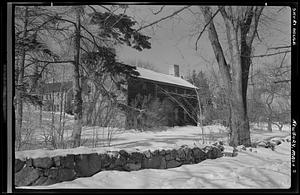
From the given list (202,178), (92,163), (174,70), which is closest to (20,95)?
(92,163)

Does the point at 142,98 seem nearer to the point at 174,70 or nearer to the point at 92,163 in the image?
the point at 174,70

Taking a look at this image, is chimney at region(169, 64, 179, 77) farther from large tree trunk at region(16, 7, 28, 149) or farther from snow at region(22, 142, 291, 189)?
large tree trunk at region(16, 7, 28, 149)

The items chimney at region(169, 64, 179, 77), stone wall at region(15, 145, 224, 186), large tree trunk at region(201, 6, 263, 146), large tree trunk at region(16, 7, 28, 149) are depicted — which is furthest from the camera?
large tree trunk at region(201, 6, 263, 146)

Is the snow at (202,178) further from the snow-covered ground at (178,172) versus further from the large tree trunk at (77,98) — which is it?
the large tree trunk at (77,98)

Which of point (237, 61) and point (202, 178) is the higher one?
point (237, 61)

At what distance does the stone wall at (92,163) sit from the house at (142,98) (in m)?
0.49

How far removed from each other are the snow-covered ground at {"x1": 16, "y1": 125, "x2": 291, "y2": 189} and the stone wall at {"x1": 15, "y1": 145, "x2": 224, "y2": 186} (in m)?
0.09

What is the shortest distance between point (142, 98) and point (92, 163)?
1226 mm

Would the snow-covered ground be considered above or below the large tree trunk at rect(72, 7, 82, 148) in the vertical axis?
below

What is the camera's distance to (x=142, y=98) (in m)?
3.87

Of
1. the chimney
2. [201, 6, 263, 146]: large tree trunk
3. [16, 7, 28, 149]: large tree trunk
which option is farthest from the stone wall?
the chimney

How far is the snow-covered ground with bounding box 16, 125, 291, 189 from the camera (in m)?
2.83

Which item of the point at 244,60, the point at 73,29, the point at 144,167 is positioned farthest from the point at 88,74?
the point at 244,60

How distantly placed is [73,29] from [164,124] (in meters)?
1.96
